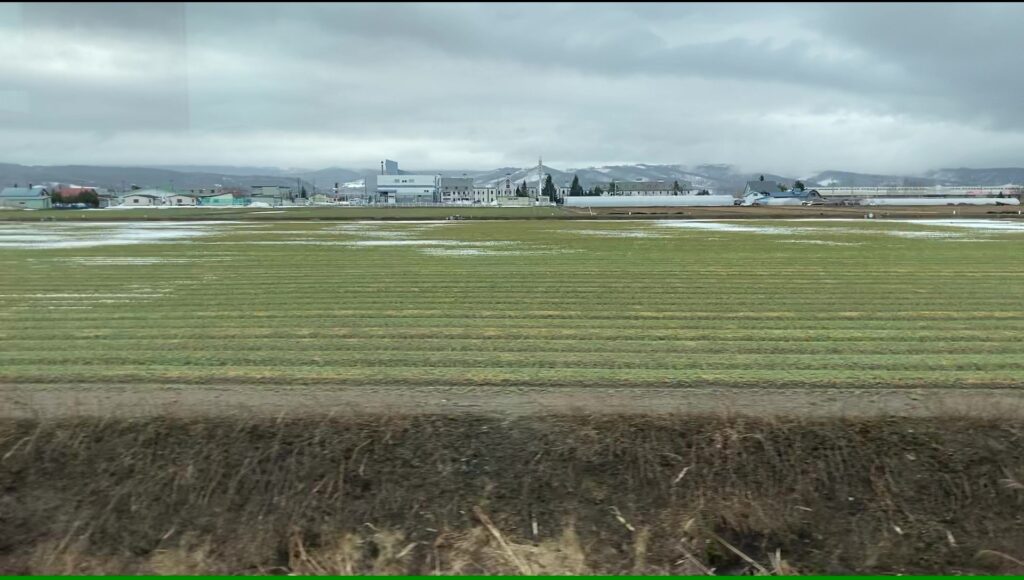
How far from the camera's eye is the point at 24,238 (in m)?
43.5

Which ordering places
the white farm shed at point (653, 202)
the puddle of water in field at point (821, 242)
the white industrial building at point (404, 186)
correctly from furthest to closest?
1. the white industrial building at point (404, 186)
2. the white farm shed at point (653, 202)
3. the puddle of water in field at point (821, 242)

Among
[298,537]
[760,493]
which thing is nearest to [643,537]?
[760,493]

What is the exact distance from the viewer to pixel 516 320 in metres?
14.8

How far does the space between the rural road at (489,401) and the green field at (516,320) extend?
15.0 inches

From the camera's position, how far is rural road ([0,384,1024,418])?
855cm

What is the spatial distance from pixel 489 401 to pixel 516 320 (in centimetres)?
586

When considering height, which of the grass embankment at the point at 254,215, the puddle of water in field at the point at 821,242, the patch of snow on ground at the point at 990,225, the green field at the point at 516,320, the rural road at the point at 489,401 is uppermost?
the grass embankment at the point at 254,215

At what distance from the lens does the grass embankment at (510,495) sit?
6777 millimetres

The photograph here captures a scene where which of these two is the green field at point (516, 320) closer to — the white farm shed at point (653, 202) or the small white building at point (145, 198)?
the white farm shed at point (653, 202)

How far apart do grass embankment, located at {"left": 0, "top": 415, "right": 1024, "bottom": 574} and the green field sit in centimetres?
178

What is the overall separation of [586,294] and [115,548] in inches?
528

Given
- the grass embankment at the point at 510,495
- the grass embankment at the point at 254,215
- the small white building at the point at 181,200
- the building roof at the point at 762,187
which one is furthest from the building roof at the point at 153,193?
the grass embankment at the point at 510,495

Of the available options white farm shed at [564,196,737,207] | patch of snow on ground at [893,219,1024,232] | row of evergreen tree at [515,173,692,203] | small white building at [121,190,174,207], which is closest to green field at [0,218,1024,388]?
patch of snow on ground at [893,219,1024,232]

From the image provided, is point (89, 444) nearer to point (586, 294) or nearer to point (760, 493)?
point (760, 493)
